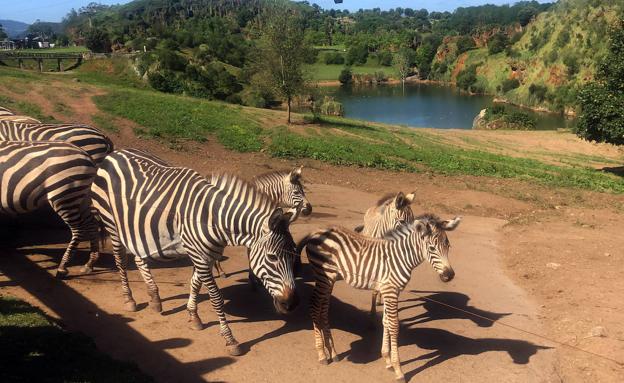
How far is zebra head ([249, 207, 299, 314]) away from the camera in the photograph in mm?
6781

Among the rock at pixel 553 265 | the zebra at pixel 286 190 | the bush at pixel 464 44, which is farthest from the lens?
the bush at pixel 464 44

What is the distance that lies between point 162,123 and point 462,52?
378ft

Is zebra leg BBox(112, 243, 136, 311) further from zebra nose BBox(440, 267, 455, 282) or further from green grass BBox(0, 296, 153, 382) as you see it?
zebra nose BBox(440, 267, 455, 282)

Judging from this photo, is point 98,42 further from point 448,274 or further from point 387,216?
point 448,274

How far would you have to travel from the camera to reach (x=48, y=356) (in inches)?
243

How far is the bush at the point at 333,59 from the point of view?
132 metres

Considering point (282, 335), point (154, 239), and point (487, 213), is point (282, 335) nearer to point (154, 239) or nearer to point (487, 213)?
point (154, 239)

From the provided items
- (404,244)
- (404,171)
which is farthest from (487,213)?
(404,244)

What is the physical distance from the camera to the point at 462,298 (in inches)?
397

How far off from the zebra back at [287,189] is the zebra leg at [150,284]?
2757mm

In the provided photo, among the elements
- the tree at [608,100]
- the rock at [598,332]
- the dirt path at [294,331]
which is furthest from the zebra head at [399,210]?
the tree at [608,100]

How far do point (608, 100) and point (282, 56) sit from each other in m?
18.1

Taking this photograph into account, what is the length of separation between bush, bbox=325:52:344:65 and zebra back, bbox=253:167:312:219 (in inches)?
4980

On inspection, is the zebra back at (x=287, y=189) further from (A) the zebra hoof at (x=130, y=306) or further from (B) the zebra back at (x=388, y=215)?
(A) the zebra hoof at (x=130, y=306)
